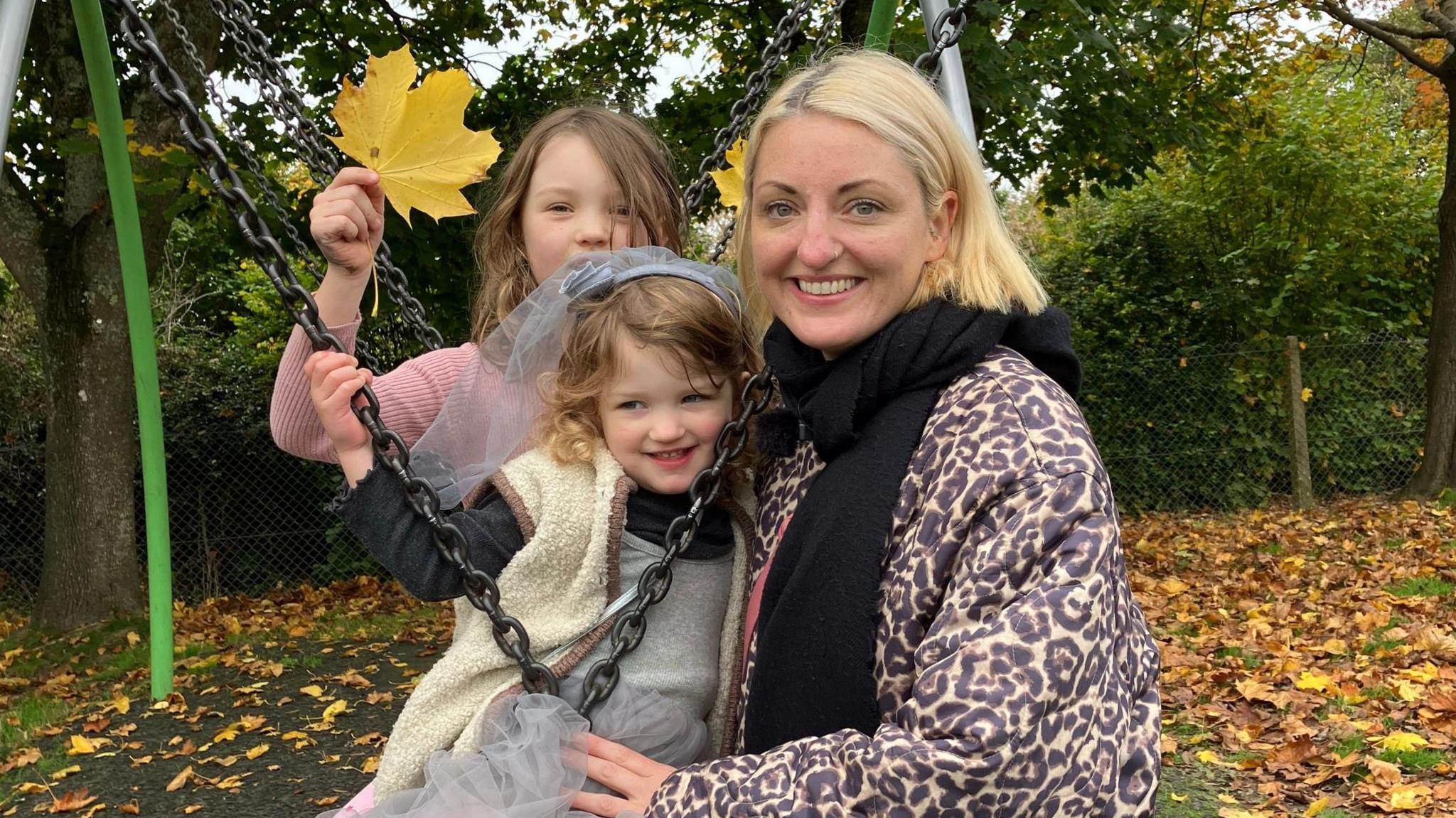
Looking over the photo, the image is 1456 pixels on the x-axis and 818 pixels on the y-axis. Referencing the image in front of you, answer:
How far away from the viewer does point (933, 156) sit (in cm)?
160

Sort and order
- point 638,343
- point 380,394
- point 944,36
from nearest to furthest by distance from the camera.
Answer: point 638,343, point 944,36, point 380,394

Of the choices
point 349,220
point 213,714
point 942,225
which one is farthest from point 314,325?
point 213,714

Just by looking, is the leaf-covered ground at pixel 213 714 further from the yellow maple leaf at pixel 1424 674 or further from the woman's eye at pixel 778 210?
the yellow maple leaf at pixel 1424 674

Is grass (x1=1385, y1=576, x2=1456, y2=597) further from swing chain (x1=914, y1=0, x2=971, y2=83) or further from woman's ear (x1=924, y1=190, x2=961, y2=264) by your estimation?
woman's ear (x1=924, y1=190, x2=961, y2=264)

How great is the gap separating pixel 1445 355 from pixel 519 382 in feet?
32.2

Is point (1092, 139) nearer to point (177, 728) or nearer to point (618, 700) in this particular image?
point (177, 728)

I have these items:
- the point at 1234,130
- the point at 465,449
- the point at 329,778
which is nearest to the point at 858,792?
the point at 465,449

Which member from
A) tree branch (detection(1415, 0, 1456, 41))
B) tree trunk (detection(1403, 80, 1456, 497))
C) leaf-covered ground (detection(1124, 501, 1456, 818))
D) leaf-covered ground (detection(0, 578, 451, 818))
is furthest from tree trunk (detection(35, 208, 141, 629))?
tree trunk (detection(1403, 80, 1456, 497))

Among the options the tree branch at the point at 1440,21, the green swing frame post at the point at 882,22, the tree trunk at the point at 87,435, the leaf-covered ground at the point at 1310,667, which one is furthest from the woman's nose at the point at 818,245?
the tree branch at the point at 1440,21

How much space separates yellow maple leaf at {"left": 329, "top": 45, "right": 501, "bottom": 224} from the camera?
195 centimetres

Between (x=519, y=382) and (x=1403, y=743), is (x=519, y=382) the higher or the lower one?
the higher one

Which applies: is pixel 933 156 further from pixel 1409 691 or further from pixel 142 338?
pixel 1409 691

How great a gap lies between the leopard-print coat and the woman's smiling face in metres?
0.18

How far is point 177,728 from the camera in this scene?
5.20 metres
